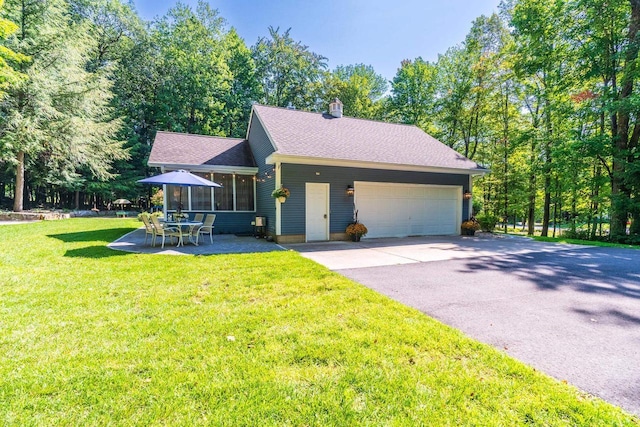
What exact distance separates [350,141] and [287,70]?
65.2 ft

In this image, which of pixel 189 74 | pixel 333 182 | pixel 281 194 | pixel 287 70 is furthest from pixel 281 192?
pixel 287 70

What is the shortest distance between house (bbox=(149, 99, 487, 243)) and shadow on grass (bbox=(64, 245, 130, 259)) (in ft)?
12.8

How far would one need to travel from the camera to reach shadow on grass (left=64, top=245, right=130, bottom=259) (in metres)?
6.46

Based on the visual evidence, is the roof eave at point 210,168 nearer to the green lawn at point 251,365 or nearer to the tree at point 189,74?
the green lawn at point 251,365

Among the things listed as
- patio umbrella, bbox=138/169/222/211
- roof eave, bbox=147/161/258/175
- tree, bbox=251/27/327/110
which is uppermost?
tree, bbox=251/27/327/110

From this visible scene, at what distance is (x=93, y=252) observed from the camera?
6867 millimetres

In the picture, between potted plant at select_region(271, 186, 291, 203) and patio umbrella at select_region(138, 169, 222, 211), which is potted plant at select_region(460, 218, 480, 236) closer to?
potted plant at select_region(271, 186, 291, 203)

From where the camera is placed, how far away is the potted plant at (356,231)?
1006cm

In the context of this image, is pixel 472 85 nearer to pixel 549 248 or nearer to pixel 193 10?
pixel 549 248

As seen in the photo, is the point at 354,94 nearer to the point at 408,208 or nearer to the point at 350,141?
the point at 350,141

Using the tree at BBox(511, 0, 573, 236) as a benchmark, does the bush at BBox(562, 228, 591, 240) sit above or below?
below

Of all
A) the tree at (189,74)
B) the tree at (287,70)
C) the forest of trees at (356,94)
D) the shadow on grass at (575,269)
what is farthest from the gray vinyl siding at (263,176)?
the tree at (287,70)

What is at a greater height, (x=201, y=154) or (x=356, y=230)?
(x=201, y=154)

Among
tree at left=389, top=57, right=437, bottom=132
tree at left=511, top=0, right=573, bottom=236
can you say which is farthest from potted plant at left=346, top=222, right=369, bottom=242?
tree at left=389, top=57, right=437, bottom=132
